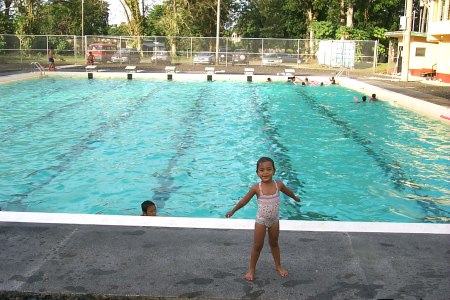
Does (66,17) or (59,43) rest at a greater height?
(66,17)

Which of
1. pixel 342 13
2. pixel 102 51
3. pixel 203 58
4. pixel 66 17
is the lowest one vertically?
pixel 203 58

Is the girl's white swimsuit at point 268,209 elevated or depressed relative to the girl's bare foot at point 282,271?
elevated

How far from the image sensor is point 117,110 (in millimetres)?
16391

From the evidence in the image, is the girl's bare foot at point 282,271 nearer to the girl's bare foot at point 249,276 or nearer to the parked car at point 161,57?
the girl's bare foot at point 249,276

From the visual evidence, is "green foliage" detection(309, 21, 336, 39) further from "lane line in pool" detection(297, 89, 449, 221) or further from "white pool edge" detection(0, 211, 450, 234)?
"white pool edge" detection(0, 211, 450, 234)

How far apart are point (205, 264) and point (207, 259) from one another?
0.10 m

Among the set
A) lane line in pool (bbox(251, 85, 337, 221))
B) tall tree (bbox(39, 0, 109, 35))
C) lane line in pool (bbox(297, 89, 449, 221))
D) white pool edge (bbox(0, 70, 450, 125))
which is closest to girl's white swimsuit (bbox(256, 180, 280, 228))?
lane line in pool (bbox(251, 85, 337, 221))

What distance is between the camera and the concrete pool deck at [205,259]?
3.59 meters

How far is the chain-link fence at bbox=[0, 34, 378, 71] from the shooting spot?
36.5 metres

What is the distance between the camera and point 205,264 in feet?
13.2

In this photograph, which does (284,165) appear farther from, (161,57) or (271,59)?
(161,57)

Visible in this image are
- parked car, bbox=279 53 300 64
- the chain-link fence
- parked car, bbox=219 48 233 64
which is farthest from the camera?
parked car, bbox=279 53 300 64

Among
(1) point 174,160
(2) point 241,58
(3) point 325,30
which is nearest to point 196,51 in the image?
(2) point 241,58

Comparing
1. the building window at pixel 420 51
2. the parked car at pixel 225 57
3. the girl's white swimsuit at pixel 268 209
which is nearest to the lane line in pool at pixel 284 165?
the girl's white swimsuit at pixel 268 209
